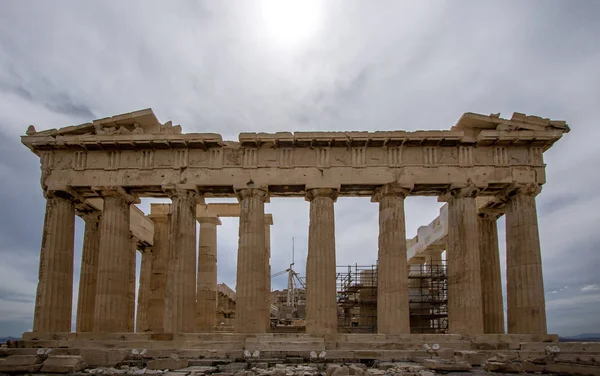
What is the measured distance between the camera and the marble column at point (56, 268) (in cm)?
2580

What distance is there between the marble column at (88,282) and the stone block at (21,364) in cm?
763

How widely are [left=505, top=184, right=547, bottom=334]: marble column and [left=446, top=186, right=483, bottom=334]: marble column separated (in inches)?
62.8

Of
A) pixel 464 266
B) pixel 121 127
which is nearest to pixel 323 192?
pixel 464 266

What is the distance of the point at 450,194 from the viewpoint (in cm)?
2666

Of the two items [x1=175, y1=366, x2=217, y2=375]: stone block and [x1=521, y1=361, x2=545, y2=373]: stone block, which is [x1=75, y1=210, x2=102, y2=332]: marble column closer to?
[x1=175, y1=366, x2=217, y2=375]: stone block

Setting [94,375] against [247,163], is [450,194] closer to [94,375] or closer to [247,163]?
[247,163]

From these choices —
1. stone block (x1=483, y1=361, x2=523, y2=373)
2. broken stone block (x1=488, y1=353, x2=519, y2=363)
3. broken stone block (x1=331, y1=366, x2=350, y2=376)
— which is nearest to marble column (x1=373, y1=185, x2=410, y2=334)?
broken stone block (x1=488, y1=353, x2=519, y2=363)

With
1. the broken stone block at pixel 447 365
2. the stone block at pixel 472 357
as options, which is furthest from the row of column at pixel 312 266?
the broken stone block at pixel 447 365

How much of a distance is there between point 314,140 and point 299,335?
8.34 m

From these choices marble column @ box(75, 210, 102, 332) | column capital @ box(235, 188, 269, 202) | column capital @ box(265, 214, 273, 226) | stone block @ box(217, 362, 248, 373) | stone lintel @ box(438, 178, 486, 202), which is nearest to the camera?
stone block @ box(217, 362, 248, 373)

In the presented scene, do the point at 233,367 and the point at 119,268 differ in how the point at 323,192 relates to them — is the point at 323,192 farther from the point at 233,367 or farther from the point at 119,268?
the point at 119,268

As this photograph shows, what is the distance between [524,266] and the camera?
25.3 metres

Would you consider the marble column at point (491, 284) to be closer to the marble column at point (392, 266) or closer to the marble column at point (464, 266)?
the marble column at point (464, 266)

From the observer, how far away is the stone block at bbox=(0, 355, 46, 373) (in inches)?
787
